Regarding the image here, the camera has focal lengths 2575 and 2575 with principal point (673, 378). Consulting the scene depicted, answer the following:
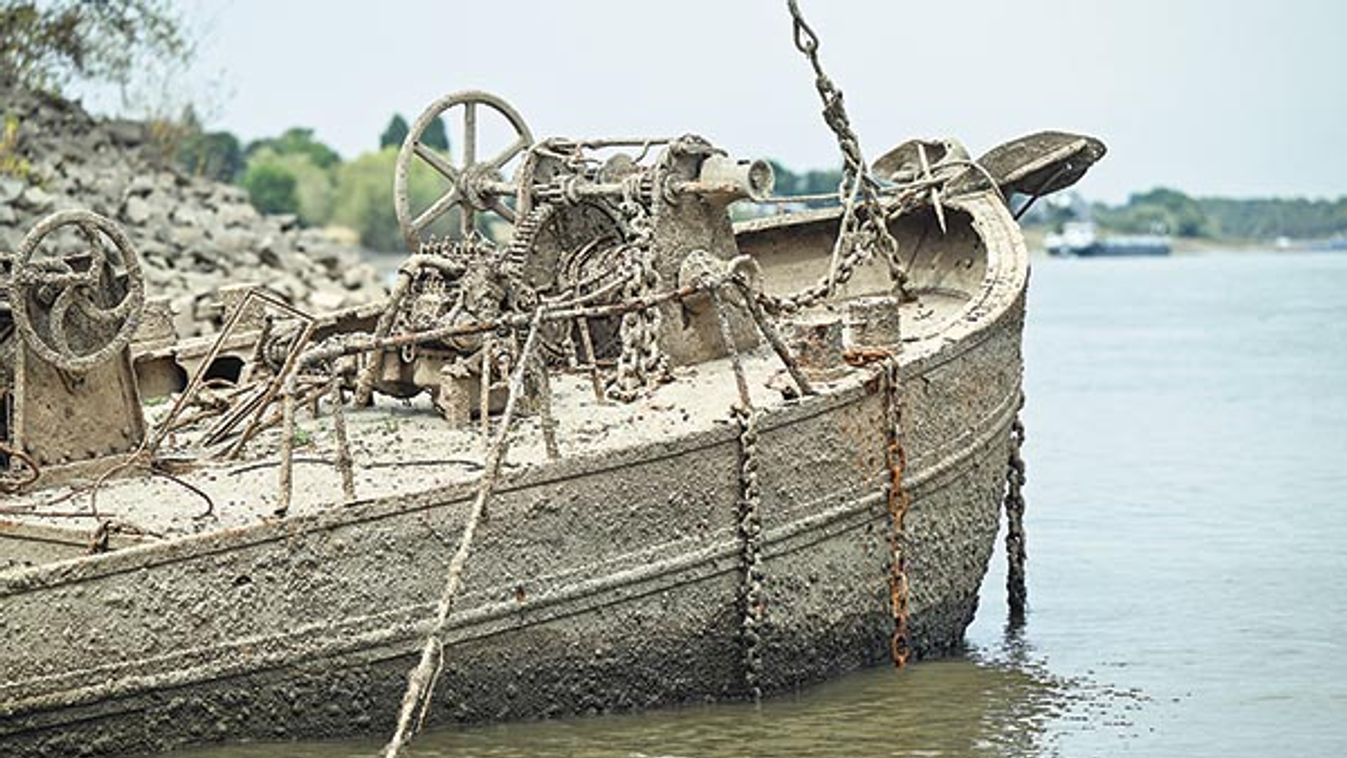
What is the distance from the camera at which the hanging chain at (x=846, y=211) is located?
47.1 ft

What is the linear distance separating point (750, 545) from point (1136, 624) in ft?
19.1

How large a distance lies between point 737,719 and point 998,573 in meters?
7.23

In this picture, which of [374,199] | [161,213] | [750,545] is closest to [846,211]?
[750,545]

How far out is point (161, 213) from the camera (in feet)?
116

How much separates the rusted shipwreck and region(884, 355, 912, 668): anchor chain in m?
0.02

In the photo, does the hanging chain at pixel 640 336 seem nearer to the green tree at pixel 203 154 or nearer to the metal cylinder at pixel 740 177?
the metal cylinder at pixel 740 177

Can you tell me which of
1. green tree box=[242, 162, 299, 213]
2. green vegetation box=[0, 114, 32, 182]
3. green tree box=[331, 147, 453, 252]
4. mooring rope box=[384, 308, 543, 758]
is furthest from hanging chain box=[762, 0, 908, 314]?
green tree box=[242, 162, 299, 213]

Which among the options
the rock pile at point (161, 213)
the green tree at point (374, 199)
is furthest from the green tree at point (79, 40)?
the green tree at point (374, 199)

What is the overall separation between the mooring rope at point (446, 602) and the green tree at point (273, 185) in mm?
64828

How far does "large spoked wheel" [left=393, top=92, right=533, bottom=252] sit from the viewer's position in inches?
585

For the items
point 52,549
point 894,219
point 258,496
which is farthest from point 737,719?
point 894,219

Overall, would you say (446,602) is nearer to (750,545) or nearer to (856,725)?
(750,545)

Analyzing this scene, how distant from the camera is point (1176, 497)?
24750 millimetres

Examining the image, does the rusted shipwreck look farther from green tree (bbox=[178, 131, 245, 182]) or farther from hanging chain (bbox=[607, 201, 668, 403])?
green tree (bbox=[178, 131, 245, 182])
